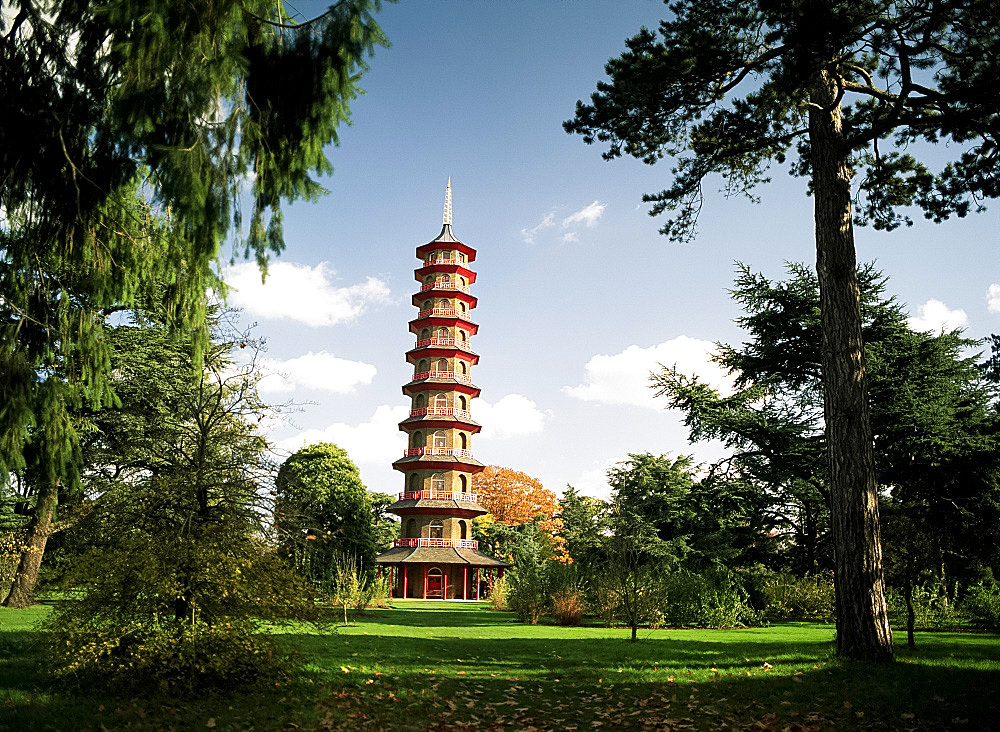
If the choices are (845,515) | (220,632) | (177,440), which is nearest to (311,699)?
(220,632)

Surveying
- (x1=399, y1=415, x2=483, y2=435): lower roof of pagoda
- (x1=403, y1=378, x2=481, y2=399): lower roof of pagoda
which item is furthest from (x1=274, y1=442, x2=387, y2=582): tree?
(x1=403, y1=378, x2=481, y2=399): lower roof of pagoda

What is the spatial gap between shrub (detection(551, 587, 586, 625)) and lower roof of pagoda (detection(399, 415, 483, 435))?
19.3 meters

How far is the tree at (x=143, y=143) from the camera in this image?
4.95 meters

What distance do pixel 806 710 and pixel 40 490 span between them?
20007mm

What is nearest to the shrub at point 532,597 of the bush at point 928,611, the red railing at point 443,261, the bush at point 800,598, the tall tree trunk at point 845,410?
the bush at point 800,598

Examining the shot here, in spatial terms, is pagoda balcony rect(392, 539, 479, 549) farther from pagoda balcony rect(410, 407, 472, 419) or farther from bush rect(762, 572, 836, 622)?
bush rect(762, 572, 836, 622)

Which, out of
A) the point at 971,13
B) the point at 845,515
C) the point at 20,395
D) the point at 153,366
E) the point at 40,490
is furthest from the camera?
the point at 153,366

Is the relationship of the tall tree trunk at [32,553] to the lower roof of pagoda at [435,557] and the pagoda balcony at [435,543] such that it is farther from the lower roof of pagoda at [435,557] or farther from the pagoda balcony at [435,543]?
the pagoda balcony at [435,543]

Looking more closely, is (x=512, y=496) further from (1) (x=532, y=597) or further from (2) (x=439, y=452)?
(1) (x=532, y=597)

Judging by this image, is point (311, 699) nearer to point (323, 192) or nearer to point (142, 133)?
point (323, 192)

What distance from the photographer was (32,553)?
1934 cm

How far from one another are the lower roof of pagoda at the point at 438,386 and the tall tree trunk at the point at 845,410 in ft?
95.2

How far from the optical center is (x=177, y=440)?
9039 mm

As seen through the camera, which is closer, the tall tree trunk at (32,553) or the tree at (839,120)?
the tree at (839,120)
